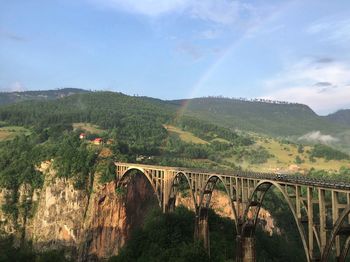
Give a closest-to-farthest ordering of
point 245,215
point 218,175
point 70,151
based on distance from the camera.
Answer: point 245,215 → point 218,175 → point 70,151

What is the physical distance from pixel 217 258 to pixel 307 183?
1091 inches

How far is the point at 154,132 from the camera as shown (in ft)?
623

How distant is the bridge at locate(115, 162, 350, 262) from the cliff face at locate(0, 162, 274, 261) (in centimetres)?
1817

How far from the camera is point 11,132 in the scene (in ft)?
525

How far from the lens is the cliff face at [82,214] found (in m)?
91.3

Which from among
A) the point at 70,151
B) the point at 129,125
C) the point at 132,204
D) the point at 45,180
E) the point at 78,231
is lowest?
the point at 78,231

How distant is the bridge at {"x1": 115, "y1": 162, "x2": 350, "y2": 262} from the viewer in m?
26.5

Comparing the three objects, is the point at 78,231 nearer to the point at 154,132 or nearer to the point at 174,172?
the point at 174,172

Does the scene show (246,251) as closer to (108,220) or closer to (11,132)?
(108,220)

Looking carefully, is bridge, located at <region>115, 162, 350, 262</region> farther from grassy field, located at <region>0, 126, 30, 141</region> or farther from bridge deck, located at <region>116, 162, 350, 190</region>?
grassy field, located at <region>0, 126, 30, 141</region>

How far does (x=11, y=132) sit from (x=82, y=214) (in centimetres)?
8391

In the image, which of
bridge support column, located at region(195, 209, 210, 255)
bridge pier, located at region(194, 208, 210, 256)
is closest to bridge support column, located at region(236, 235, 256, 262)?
bridge pier, located at region(194, 208, 210, 256)

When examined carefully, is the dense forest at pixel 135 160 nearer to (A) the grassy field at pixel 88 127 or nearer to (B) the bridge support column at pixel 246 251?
(A) the grassy field at pixel 88 127

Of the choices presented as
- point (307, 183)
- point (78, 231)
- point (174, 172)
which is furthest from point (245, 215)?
point (78, 231)
